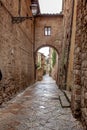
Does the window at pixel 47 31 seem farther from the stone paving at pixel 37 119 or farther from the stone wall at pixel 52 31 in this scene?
the stone paving at pixel 37 119

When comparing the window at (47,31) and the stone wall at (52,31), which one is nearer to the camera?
the stone wall at (52,31)

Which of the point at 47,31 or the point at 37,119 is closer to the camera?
the point at 37,119

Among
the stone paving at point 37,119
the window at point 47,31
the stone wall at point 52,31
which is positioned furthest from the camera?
the window at point 47,31

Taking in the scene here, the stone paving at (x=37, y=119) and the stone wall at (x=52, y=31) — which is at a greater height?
the stone wall at (x=52, y=31)

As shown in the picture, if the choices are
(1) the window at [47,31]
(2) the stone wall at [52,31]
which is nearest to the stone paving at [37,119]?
(2) the stone wall at [52,31]

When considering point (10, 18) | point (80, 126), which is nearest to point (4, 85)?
point (10, 18)

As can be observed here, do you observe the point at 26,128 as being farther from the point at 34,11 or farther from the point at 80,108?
the point at 34,11

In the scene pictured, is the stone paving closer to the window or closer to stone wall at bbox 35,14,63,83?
stone wall at bbox 35,14,63,83

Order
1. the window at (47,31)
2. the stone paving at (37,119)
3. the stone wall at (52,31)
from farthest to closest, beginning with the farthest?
the window at (47,31) → the stone wall at (52,31) → the stone paving at (37,119)

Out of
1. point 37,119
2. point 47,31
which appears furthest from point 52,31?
point 37,119

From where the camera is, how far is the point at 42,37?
17.5m

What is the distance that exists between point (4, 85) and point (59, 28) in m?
11.1

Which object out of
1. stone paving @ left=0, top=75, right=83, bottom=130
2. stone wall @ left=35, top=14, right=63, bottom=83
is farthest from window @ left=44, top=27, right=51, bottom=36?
stone paving @ left=0, top=75, right=83, bottom=130

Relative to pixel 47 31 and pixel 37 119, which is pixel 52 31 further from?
pixel 37 119
